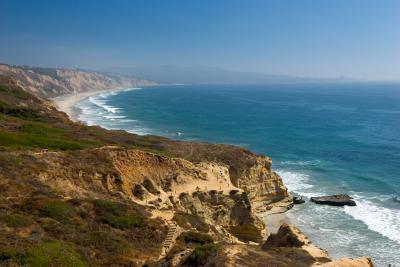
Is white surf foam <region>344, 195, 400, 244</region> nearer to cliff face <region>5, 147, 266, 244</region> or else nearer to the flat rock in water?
the flat rock in water

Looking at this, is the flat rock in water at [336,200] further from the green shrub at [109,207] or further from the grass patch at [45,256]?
the grass patch at [45,256]

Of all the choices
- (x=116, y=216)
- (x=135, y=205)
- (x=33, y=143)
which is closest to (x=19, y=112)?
(x=33, y=143)

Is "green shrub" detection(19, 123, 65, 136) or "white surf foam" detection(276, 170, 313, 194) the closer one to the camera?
"green shrub" detection(19, 123, 65, 136)

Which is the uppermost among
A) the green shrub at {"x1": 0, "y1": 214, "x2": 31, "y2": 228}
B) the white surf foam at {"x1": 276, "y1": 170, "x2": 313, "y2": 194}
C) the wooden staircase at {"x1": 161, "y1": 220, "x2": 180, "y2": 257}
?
the green shrub at {"x1": 0, "y1": 214, "x2": 31, "y2": 228}

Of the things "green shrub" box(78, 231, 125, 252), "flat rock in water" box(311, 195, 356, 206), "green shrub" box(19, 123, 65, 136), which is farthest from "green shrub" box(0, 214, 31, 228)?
"flat rock in water" box(311, 195, 356, 206)

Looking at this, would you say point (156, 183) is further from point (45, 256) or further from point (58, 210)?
point (45, 256)
